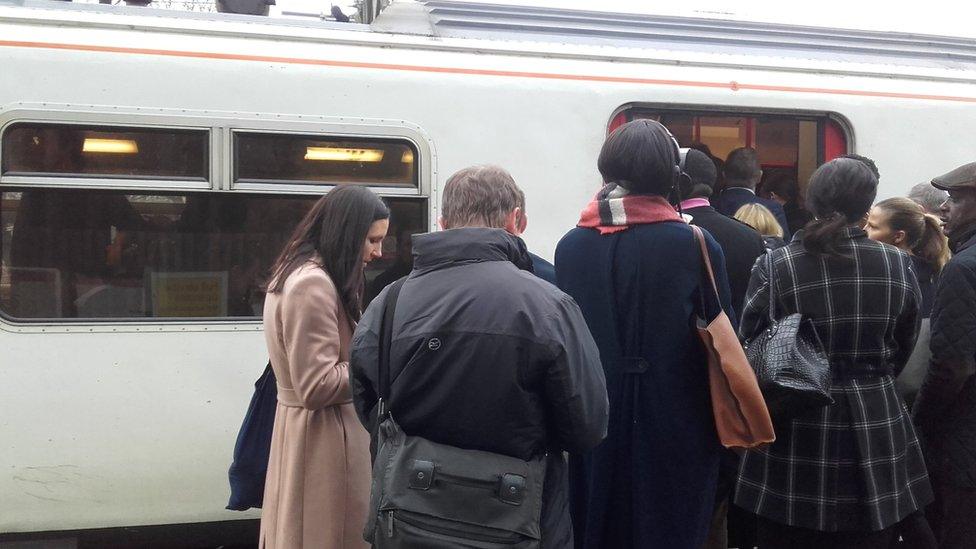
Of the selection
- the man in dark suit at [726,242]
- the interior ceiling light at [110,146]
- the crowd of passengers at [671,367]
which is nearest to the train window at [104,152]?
the interior ceiling light at [110,146]

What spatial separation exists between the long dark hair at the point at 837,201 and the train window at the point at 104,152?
2532 mm

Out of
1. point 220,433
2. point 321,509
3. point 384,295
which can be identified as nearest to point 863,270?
point 384,295

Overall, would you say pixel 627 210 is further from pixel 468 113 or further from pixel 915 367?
pixel 468 113

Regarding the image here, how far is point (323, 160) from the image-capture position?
422 cm

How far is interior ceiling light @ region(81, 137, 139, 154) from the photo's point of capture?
3.93 meters

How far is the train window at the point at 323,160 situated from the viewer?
412 centimetres

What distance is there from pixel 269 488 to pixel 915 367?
2330 millimetres

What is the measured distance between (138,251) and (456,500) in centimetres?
242

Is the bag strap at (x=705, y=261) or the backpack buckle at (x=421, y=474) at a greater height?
the bag strap at (x=705, y=261)

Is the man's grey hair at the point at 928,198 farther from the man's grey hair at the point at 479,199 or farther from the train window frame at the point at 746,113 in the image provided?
the man's grey hair at the point at 479,199

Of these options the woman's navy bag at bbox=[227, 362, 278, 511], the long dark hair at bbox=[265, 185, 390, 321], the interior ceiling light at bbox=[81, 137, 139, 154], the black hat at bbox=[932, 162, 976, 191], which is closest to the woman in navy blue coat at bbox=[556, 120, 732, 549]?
the long dark hair at bbox=[265, 185, 390, 321]

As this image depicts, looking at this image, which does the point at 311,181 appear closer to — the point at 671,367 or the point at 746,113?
the point at 671,367

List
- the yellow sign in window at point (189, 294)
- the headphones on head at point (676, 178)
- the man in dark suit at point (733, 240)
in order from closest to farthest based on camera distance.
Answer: the headphones on head at point (676, 178), the man in dark suit at point (733, 240), the yellow sign in window at point (189, 294)

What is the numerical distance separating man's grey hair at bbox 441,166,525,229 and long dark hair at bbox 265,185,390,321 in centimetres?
67
